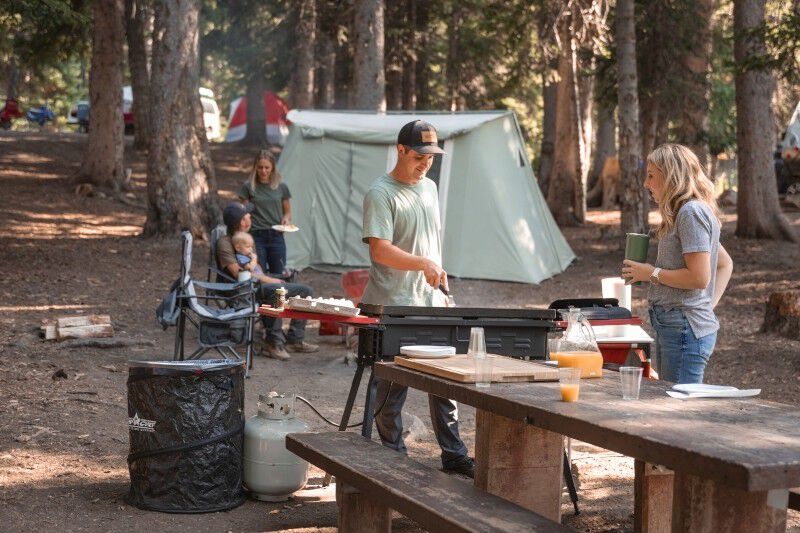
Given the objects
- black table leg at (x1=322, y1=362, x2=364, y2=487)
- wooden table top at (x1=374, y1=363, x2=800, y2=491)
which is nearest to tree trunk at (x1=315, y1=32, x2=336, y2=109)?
black table leg at (x1=322, y1=362, x2=364, y2=487)

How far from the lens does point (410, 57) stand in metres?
23.1

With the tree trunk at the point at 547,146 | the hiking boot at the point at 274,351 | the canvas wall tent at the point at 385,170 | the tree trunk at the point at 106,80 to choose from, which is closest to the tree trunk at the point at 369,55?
the canvas wall tent at the point at 385,170

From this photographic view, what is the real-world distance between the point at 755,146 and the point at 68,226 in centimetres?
1046

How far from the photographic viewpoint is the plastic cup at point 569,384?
3.47 metres

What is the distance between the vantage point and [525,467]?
4.20 meters

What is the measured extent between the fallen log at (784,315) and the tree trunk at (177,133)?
25.4 feet

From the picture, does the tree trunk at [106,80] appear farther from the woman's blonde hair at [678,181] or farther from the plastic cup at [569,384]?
the plastic cup at [569,384]

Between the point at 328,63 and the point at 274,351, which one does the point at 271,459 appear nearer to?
the point at 274,351

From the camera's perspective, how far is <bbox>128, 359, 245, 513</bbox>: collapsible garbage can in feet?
15.7

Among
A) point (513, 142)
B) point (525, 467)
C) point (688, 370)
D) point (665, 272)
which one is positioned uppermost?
point (513, 142)

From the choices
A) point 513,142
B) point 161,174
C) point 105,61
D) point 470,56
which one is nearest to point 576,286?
point 513,142

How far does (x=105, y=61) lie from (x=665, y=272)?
1522 cm

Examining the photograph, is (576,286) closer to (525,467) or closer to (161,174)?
(161,174)

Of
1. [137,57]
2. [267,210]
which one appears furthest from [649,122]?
[267,210]
